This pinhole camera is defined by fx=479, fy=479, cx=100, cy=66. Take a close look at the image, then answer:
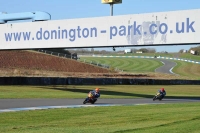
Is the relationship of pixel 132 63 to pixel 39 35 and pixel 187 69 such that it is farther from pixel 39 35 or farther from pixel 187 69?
pixel 39 35

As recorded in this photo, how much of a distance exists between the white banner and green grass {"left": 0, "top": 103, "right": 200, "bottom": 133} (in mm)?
8907

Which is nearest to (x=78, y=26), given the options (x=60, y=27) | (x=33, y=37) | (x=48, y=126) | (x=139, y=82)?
(x=60, y=27)

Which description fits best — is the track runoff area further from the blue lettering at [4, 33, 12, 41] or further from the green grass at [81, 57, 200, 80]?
the green grass at [81, 57, 200, 80]

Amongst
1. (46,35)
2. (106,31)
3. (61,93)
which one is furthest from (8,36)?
(106,31)

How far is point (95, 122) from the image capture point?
13.8 metres

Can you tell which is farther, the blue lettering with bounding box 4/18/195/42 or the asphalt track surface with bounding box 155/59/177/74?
the asphalt track surface with bounding box 155/59/177/74

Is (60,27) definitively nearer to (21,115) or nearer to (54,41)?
(54,41)

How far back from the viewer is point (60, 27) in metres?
29.7

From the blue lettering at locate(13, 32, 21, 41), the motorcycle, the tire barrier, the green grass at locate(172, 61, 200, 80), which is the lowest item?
the green grass at locate(172, 61, 200, 80)

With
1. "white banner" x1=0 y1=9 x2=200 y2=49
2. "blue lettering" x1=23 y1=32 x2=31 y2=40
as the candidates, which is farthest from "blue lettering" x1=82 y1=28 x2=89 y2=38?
"blue lettering" x1=23 y1=32 x2=31 y2=40

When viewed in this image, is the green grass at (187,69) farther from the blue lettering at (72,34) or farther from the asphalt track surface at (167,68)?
the blue lettering at (72,34)

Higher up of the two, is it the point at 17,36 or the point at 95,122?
the point at 17,36

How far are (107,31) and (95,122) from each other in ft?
46.2

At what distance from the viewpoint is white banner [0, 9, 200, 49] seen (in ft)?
80.7
